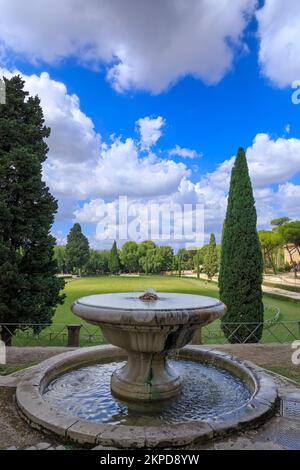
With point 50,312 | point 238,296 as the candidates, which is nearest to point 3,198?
point 50,312

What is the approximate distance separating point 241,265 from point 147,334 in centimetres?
923

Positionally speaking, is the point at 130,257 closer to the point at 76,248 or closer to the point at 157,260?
the point at 157,260

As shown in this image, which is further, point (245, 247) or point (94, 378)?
point (245, 247)

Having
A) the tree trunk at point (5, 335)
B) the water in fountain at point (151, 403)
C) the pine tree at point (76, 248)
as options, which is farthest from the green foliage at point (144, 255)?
the water in fountain at point (151, 403)

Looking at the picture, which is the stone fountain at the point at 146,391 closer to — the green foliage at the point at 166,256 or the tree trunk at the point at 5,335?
the tree trunk at the point at 5,335

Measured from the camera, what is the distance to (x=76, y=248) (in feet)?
207

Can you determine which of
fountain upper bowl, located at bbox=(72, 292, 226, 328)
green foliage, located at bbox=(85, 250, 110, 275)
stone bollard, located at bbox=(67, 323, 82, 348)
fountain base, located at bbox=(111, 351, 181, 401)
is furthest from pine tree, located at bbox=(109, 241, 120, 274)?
fountain upper bowl, located at bbox=(72, 292, 226, 328)

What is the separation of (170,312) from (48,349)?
5047 millimetres

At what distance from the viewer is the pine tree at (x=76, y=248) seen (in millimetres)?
63344

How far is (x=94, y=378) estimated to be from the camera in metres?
5.88

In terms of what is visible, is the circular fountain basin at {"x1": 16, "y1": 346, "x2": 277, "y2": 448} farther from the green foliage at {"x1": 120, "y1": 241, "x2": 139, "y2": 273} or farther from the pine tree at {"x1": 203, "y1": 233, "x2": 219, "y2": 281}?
the green foliage at {"x1": 120, "y1": 241, "x2": 139, "y2": 273}

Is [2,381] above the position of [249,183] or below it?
below

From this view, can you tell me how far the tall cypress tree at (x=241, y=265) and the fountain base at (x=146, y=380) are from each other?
762cm
